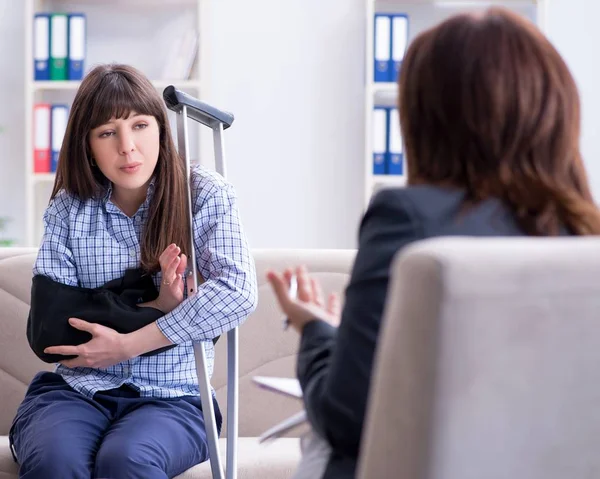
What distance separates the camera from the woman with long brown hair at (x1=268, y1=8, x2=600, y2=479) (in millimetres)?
1004

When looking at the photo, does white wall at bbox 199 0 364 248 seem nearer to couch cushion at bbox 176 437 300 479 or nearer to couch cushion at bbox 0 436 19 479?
couch cushion at bbox 176 437 300 479

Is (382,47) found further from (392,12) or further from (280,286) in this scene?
(280,286)

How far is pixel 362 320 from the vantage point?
1.00 metres

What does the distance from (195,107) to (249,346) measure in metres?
0.80

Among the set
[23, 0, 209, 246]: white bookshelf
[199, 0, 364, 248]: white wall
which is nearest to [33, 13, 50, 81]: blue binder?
[23, 0, 209, 246]: white bookshelf

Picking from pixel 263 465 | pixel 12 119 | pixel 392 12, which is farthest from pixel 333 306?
pixel 12 119

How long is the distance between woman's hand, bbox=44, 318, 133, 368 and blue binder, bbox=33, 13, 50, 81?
2.51m

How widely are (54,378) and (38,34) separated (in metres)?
2.45

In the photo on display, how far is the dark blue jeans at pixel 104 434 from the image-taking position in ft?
5.89

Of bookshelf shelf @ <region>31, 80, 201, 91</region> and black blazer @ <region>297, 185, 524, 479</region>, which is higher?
bookshelf shelf @ <region>31, 80, 201, 91</region>

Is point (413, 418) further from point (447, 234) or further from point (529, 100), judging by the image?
point (529, 100)

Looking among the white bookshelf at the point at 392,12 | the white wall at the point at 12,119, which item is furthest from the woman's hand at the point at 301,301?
the white wall at the point at 12,119

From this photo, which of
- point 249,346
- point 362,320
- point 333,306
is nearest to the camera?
Answer: point 362,320

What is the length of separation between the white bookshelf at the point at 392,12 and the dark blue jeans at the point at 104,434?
2220mm
